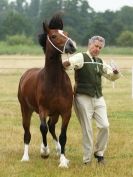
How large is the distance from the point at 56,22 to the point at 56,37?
0.33 meters

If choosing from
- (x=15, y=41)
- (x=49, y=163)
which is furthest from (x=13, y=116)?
(x=15, y=41)

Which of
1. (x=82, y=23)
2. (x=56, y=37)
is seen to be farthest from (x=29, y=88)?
(x=82, y=23)

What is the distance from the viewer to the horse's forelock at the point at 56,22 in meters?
9.56

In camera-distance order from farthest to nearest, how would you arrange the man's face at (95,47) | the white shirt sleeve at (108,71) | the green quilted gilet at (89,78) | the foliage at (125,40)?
the foliage at (125,40) < the white shirt sleeve at (108,71) < the green quilted gilet at (89,78) < the man's face at (95,47)

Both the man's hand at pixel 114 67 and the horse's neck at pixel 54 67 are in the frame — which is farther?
the man's hand at pixel 114 67

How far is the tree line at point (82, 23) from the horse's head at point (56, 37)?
84447 mm

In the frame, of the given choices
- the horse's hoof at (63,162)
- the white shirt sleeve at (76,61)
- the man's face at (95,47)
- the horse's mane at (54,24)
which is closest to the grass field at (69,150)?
the horse's hoof at (63,162)

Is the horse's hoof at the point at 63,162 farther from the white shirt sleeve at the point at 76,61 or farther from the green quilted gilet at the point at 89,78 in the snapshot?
the white shirt sleeve at the point at 76,61

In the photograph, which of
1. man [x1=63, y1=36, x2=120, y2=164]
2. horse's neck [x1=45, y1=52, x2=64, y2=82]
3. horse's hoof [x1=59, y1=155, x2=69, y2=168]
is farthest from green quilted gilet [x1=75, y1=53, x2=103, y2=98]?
horse's hoof [x1=59, y1=155, x2=69, y2=168]

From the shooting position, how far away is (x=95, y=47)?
9531 mm

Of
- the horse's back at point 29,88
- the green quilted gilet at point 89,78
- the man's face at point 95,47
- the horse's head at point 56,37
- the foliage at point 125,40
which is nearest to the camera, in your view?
the horse's head at point 56,37

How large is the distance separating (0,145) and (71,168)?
2.75 m

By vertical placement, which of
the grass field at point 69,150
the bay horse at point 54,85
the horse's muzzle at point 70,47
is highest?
the horse's muzzle at point 70,47

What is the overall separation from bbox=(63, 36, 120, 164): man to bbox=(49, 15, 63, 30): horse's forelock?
Result: 56 centimetres
